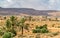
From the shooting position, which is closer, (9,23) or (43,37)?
(43,37)

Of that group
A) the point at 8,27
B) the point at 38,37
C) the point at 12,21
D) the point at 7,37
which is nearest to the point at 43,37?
the point at 38,37

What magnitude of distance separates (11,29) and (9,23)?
2.94 meters

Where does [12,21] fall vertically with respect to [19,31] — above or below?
above

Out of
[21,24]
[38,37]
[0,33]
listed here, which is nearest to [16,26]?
[21,24]

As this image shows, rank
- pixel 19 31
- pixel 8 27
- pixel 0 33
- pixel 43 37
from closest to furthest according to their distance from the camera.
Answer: pixel 43 37 < pixel 0 33 < pixel 8 27 < pixel 19 31

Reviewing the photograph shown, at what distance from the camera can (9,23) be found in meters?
60.7

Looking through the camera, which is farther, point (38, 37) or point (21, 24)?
point (21, 24)

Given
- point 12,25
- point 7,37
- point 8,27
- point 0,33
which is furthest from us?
point 12,25

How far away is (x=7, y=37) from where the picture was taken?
149ft

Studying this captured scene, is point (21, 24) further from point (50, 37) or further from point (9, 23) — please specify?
point (50, 37)

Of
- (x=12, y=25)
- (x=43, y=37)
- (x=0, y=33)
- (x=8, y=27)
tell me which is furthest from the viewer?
(x=12, y=25)

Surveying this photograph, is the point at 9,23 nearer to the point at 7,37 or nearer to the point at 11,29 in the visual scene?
the point at 11,29

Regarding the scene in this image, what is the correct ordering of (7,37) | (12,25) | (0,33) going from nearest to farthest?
(7,37), (0,33), (12,25)

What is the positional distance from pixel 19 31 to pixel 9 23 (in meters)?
14.7
